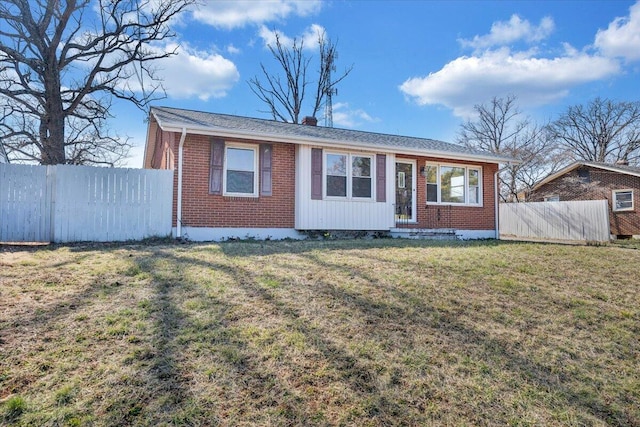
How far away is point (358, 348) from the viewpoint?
3100 mm

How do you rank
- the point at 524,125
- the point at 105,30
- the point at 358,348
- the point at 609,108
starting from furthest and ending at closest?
the point at 609,108 < the point at 524,125 < the point at 105,30 < the point at 358,348

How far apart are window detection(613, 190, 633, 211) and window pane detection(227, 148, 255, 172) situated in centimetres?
1991

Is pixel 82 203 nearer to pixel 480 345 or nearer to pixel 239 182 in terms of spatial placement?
pixel 239 182

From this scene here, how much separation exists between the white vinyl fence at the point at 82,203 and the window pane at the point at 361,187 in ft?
15.8

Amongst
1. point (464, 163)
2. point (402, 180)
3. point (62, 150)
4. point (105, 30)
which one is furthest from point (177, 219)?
point (105, 30)

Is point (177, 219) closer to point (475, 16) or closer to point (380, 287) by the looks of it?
point (380, 287)

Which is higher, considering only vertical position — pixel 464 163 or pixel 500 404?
pixel 464 163

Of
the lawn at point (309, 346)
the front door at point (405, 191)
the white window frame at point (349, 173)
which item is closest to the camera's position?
the lawn at point (309, 346)

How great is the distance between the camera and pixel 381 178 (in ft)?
35.6

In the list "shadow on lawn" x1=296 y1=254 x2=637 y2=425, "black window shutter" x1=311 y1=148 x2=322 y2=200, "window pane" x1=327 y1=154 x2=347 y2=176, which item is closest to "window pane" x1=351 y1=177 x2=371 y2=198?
"window pane" x1=327 y1=154 x2=347 y2=176

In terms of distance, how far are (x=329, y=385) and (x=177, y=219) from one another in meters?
7.08

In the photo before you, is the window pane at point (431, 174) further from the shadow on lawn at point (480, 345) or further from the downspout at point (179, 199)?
the shadow on lawn at point (480, 345)

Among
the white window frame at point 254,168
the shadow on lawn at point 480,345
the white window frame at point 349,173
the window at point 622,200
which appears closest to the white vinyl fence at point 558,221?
the window at point 622,200

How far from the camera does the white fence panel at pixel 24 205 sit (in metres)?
7.82
